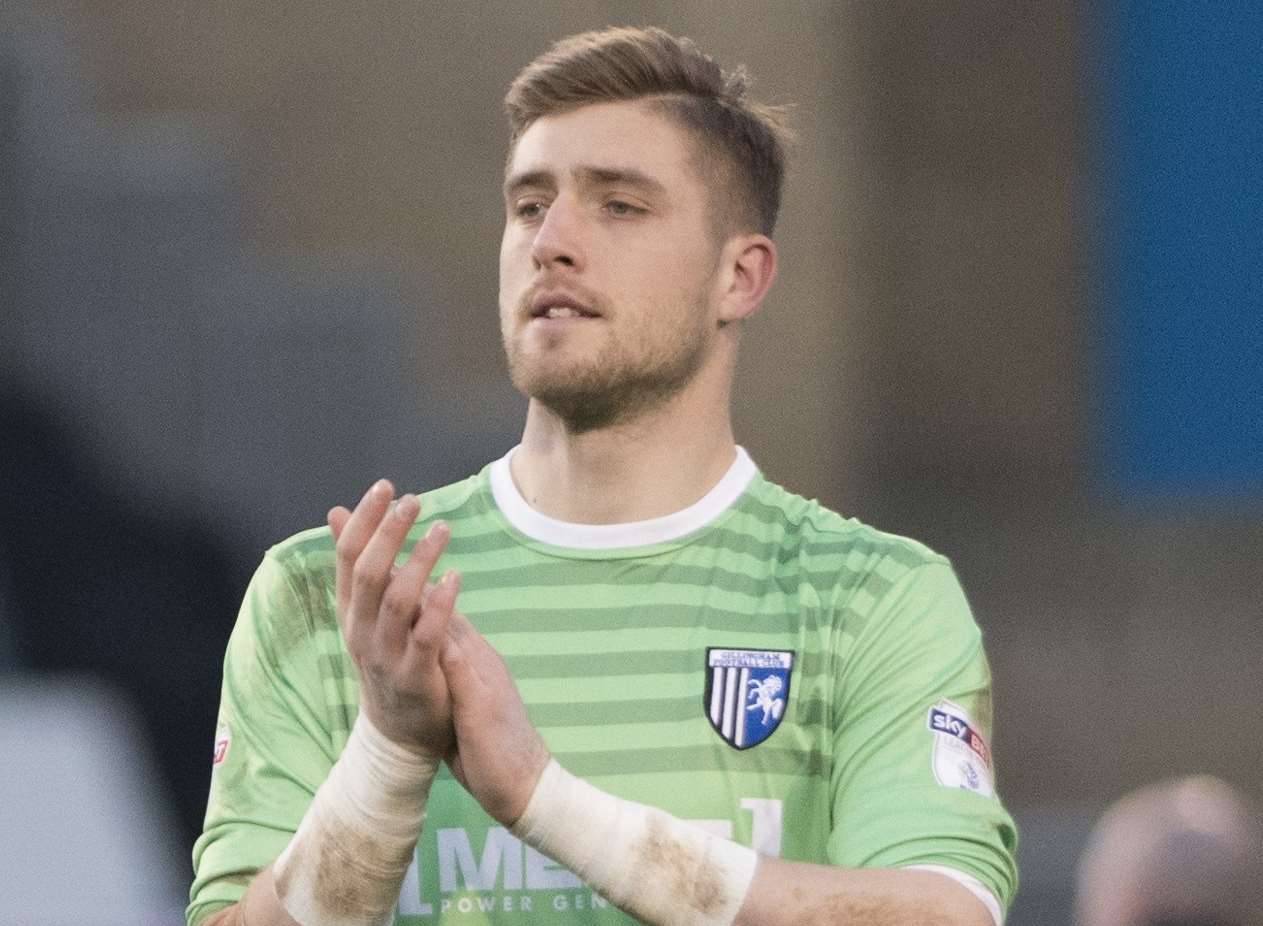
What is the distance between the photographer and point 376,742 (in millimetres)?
3889

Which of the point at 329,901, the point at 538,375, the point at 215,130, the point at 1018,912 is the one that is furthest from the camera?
the point at 215,130

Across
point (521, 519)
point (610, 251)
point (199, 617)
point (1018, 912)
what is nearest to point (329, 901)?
point (521, 519)

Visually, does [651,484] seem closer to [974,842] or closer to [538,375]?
[538,375]

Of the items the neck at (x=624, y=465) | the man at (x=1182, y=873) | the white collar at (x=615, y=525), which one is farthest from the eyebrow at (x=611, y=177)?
the man at (x=1182, y=873)

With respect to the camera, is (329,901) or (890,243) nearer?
(329,901)

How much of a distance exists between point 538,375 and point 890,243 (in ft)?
26.1

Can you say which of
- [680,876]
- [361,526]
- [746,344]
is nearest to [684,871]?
[680,876]

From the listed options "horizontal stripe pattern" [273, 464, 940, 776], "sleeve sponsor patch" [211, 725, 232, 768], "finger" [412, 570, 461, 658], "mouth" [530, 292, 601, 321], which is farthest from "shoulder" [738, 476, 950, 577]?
"sleeve sponsor patch" [211, 725, 232, 768]

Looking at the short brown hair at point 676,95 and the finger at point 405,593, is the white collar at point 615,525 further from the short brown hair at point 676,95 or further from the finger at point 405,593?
the finger at point 405,593

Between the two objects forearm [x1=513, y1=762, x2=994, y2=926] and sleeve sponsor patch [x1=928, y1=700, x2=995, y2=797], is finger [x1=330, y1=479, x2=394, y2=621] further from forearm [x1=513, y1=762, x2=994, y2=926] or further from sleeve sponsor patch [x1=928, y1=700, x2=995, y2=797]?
sleeve sponsor patch [x1=928, y1=700, x2=995, y2=797]

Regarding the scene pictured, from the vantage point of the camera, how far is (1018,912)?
25.0 feet

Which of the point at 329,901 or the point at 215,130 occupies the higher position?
the point at 215,130

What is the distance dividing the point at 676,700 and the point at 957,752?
42cm

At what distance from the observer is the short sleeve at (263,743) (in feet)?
13.6
